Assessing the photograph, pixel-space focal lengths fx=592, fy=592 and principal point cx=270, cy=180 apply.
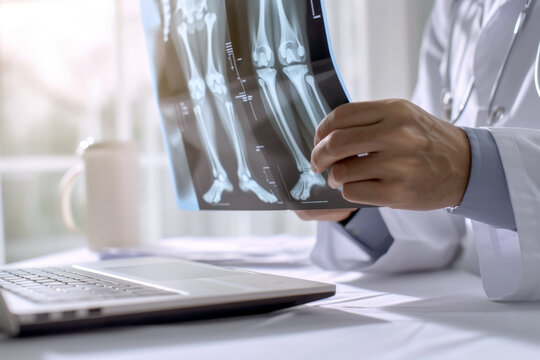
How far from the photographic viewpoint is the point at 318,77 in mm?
594

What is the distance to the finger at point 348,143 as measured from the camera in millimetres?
521

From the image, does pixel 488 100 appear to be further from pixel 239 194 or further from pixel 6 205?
Answer: pixel 6 205

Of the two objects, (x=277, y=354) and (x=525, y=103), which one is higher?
(x=525, y=103)

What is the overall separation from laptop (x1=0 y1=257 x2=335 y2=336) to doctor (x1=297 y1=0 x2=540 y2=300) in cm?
12

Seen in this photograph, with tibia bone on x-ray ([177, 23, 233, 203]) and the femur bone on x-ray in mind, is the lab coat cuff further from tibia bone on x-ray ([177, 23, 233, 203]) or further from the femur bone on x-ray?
tibia bone on x-ray ([177, 23, 233, 203])

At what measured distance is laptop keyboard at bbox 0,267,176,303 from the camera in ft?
1.50

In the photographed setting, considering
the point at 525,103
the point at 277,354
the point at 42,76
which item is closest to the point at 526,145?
the point at 525,103

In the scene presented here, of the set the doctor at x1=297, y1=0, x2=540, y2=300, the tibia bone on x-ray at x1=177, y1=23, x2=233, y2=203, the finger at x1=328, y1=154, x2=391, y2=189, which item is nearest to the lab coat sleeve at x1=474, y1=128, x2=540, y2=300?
the doctor at x1=297, y1=0, x2=540, y2=300

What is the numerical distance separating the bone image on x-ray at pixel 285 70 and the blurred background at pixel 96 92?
125 cm

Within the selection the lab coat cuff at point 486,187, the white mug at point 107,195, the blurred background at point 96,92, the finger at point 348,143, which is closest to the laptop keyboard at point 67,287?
the finger at point 348,143

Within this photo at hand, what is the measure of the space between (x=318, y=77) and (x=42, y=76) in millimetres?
2329

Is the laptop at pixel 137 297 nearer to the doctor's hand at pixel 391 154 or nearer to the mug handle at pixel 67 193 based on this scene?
the doctor's hand at pixel 391 154

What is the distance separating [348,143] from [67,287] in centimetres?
28

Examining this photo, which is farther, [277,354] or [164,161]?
[164,161]
